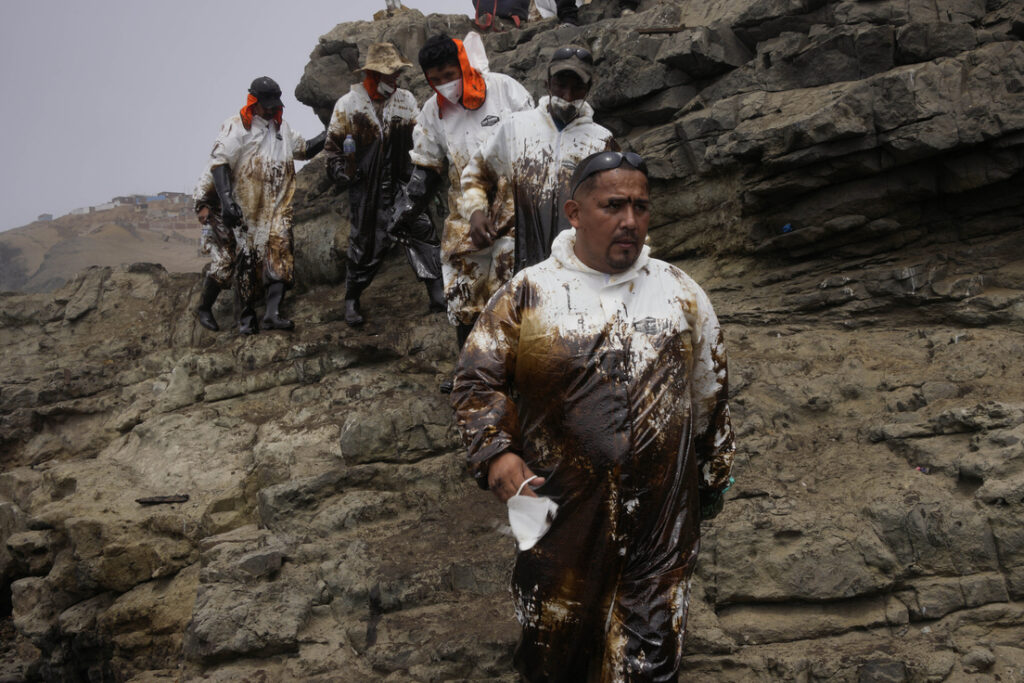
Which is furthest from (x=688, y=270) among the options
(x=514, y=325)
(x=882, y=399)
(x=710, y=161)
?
(x=514, y=325)

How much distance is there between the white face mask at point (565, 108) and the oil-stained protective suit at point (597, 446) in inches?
75.7

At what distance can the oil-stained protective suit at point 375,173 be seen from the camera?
756 cm

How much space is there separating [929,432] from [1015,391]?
1.79ft

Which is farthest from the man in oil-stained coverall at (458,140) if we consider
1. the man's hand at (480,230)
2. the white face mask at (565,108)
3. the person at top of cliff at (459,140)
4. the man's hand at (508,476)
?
the man's hand at (508,476)

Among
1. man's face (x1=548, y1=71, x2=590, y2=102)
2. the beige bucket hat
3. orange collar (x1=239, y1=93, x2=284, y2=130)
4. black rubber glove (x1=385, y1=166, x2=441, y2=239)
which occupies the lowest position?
black rubber glove (x1=385, y1=166, x2=441, y2=239)

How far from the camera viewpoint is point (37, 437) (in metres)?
8.34

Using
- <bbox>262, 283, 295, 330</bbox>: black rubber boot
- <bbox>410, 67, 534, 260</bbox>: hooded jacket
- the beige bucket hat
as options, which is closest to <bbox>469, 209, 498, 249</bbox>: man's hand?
<bbox>410, 67, 534, 260</bbox>: hooded jacket

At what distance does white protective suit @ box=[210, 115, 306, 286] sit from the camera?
26.9 ft

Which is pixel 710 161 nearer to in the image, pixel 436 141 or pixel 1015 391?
pixel 436 141

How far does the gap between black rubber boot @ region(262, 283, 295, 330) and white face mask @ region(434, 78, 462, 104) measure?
2889mm

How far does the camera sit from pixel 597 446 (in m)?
2.96

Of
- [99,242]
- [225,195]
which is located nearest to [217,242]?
[225,195]

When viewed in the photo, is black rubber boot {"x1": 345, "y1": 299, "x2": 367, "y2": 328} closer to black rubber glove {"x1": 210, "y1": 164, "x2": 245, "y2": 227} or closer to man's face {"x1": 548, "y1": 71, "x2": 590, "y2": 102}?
black rubber glove {"x1": 210, "y1": 164, "x2": 245, "y2": 227}

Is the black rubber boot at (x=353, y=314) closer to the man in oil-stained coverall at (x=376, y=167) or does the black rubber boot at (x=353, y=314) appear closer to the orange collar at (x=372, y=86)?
the man in oil-stained coverall at (x=376, y=167)
